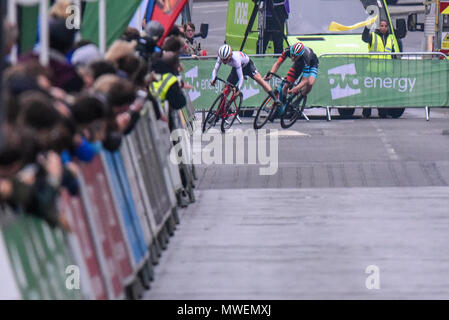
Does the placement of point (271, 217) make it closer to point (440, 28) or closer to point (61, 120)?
point (61, 120)

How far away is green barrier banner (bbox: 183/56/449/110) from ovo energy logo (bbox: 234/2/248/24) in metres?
3.48

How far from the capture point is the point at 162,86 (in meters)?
13.3

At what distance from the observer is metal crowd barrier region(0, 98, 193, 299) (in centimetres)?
656

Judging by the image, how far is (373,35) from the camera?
28266 mm

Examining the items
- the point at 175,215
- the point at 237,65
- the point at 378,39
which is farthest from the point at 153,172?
the point at 378,39

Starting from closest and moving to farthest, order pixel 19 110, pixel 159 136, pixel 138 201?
pixel 19 110
pixel 138 201
pixel 159 136

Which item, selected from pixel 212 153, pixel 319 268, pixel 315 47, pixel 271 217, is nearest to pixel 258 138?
pixel 212 153

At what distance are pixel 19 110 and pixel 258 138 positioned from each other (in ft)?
54.7

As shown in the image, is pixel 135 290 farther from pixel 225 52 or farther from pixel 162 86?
pixel 225 52

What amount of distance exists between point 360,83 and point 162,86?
14752mm

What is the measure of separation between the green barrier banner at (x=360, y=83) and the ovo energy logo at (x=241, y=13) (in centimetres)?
348

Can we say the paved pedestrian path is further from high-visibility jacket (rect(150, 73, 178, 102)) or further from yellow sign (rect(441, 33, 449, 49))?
yellow sign (rect(441, 33, 449, 49))

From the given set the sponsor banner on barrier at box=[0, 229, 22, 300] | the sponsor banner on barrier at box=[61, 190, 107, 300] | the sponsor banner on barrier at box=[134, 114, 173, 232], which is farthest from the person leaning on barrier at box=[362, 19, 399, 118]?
the sponsor banner on barrier at box=[0, 229, 22, 300]

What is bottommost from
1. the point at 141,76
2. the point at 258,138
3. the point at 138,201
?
the point at 258,138
